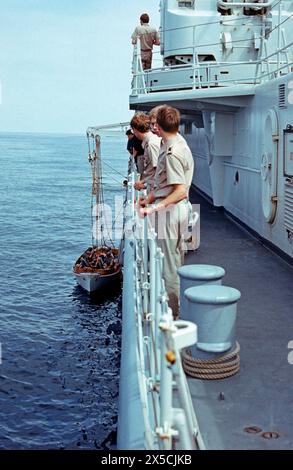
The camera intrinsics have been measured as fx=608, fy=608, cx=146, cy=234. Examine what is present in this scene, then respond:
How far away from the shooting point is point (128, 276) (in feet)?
26.8

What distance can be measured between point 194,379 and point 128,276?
3726 mm

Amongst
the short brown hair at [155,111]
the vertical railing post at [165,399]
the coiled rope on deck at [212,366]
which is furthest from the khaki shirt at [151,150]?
the vertical railing post at [165,399]

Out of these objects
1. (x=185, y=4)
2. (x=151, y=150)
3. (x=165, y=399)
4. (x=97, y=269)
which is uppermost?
(x=185, y=4)

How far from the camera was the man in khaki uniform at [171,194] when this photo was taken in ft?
15.6

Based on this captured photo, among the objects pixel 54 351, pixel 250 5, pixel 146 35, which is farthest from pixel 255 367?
pixel 250 5

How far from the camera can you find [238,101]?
1088cm

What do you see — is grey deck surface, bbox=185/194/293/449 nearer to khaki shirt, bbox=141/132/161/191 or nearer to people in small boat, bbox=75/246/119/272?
khaki shirt, bbox=141/132/161/191

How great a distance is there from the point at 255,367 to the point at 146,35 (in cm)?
1094

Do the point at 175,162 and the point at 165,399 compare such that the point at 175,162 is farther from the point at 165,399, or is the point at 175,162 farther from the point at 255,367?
the point at 165,399

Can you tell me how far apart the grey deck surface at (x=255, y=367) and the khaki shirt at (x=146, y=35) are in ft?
23.4

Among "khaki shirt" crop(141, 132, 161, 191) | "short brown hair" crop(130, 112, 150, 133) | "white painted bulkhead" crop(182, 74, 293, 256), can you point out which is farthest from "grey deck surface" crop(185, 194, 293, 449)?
"short brown hair" crop(130, 112, 150, 133)

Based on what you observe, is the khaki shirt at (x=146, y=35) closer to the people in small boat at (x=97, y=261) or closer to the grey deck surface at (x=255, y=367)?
the people in small boat at (x=97, y=261)
